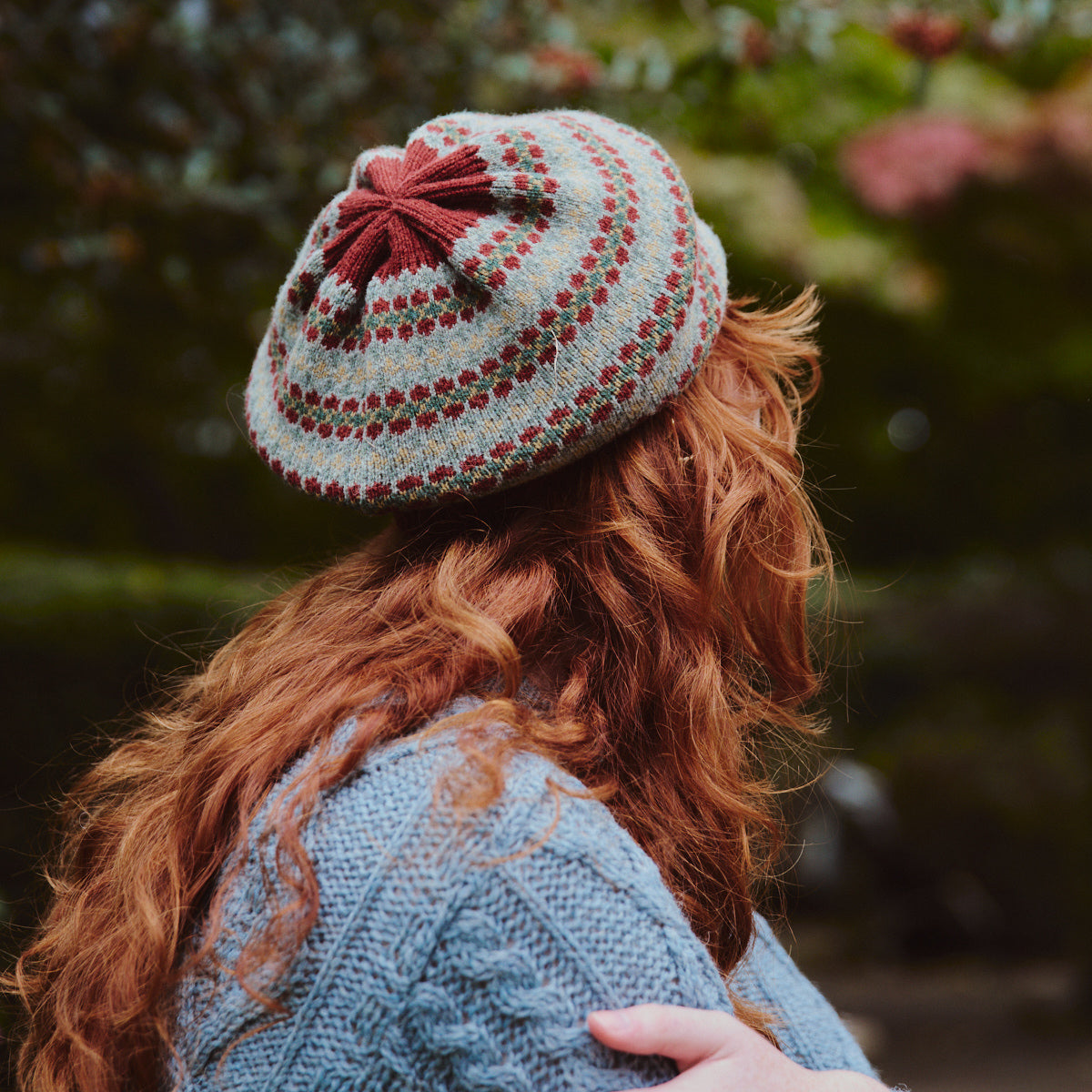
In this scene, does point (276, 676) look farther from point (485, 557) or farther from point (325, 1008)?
point (325, 1008)

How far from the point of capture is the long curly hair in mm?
1061

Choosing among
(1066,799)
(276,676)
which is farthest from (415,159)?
(1066,799)

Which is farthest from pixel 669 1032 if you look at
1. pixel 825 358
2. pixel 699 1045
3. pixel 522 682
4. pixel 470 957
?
pixel 825 358

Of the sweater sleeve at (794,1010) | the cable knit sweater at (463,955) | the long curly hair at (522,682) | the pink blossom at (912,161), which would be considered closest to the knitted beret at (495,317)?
the long curly hair at (522,682)

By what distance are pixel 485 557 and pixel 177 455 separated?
2.54 m

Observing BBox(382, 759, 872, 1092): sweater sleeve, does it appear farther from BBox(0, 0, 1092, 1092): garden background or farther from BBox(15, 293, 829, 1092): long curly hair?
BBox(0, 0, 1092, 1092): garden background

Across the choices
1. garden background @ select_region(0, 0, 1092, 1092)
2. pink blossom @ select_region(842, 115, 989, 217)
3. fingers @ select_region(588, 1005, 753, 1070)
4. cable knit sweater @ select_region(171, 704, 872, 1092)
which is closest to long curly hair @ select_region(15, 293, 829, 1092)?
cable knit sweater @ select_region(171, 704, 872, 1092)

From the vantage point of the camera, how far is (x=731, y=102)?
317 cm

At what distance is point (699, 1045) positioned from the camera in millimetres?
874

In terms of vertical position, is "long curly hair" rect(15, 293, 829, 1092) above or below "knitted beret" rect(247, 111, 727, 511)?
below

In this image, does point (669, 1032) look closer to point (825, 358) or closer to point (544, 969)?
point (544, 969)

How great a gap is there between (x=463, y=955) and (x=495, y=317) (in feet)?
2.27

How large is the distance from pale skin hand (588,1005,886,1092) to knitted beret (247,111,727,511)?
23.3 inches

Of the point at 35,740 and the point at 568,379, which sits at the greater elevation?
the point at 568,379
